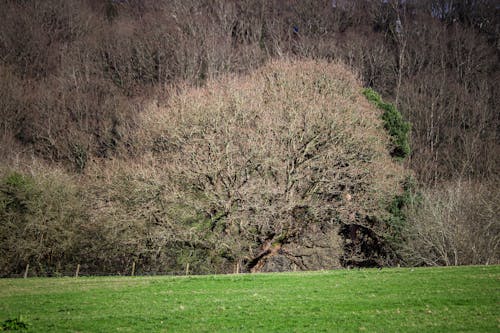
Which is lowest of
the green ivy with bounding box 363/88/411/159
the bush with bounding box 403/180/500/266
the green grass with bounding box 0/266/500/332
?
the green grass with bounding box 0/266/500/332

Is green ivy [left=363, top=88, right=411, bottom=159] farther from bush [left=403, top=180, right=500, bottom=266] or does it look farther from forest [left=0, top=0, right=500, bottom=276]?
bush [left=403, top=180, right=500, bottom=266]

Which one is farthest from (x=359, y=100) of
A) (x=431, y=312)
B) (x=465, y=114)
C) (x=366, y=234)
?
(x=465, y=114)

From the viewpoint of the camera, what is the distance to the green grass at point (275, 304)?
35.2 ft

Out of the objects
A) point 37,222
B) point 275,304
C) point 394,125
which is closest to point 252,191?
point 275,304

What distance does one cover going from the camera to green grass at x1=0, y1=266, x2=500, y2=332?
10742mm

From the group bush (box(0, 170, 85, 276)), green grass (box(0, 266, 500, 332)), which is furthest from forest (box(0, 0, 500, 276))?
green grass (box(0, 266, 500, 332))

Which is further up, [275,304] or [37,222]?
[37,222]

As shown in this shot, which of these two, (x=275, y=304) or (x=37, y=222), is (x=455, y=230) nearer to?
(x=275, y=304)

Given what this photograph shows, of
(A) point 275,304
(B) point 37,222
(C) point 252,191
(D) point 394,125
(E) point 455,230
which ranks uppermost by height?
(D) point 394,125

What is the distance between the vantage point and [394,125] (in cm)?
3578

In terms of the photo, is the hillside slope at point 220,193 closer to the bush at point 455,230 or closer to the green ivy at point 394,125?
the bush at point 455,230

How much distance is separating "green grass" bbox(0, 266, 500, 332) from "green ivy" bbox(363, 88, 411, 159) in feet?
60.3

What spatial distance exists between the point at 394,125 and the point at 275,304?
25.5m

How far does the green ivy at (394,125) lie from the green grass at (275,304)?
18380 mm
